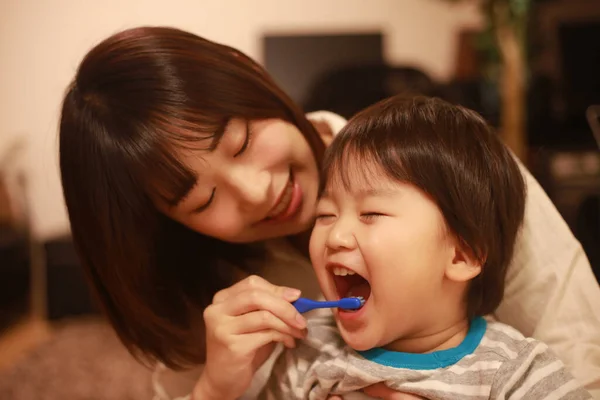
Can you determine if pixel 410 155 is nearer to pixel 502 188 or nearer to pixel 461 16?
pixel 502 188

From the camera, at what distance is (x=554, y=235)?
930 mm

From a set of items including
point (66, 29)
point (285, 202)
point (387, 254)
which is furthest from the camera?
point (66, 29)

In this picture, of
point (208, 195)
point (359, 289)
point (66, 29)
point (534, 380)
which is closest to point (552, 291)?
point (534, 380)

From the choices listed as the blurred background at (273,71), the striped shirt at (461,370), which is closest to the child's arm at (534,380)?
the striped shirt at (461,370)

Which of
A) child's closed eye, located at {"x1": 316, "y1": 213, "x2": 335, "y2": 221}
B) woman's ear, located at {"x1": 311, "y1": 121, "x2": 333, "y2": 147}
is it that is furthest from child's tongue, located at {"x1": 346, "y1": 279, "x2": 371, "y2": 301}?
woman's ear, located at {"x1": 311, "y1": 121, "x2": 333, "y2": 147}

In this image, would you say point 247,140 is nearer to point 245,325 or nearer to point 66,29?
point 245,325

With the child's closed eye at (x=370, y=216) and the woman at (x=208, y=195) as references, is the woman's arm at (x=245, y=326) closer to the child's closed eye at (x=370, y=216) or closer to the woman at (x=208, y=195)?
the woman at (x=208, y=195)

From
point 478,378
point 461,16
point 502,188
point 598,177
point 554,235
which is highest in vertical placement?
point 461,16

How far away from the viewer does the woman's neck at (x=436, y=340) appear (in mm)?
801

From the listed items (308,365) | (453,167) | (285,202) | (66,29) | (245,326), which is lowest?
(308,365)

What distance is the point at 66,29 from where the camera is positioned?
2.59 m

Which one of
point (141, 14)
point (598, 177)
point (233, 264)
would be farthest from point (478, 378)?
point (141, 14)

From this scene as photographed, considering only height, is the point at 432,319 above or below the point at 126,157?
below

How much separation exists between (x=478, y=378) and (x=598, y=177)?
172 cm
